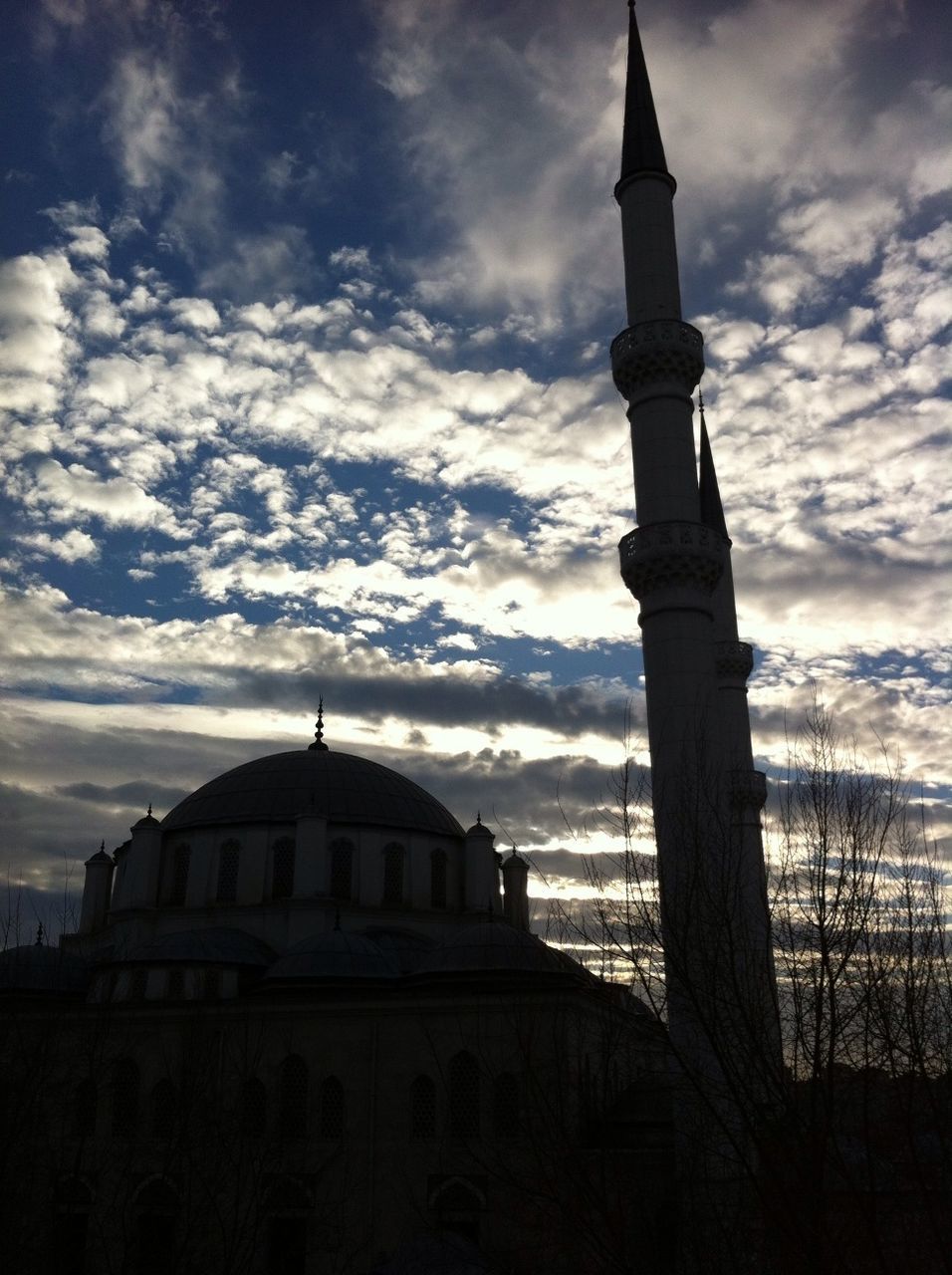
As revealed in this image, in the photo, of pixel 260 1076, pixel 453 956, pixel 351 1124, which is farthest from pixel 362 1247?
pixel 453 956

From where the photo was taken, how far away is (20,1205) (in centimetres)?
1800

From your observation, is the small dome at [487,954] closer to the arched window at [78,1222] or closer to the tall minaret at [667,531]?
the tall minaret at [667,531]

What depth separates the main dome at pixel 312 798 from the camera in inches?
1199

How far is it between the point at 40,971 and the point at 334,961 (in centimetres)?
783

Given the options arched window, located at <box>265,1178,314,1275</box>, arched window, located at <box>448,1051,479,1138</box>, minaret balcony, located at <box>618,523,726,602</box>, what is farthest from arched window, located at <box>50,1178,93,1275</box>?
minaret balcony, located at <box>618,523,726,602</box>

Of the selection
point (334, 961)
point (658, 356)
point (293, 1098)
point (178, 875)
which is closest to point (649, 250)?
point (658, 356)

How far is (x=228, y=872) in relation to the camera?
29.4 m

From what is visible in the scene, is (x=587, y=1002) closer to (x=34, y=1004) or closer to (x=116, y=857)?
(x=34, y=1004)

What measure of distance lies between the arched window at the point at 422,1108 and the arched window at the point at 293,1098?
2.03m

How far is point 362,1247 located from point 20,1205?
19.4ft

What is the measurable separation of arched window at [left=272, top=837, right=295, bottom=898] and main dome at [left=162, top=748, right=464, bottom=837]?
0.57 metres

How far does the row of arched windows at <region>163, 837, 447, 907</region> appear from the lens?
29141 millimetres

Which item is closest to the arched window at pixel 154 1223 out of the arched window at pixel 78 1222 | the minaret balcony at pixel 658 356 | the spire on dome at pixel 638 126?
the arched window at pixel 78 1222

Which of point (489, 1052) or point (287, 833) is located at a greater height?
point (287, 833)
